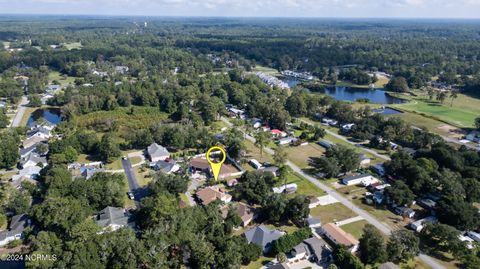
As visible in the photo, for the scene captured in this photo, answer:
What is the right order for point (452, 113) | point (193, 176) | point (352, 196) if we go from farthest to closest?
1. point (452, 113)
2. point (193, 176)
3. point (352, 196)

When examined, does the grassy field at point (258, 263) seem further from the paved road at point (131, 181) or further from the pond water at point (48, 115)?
the pond water at point (48, 115)

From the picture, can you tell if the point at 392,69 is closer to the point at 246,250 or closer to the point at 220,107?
the point at 220,107

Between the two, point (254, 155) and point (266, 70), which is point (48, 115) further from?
point (266, 70)

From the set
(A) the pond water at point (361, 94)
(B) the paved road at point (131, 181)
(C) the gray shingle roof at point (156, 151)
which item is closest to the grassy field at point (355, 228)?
(B) the paved road at point (131, 181)

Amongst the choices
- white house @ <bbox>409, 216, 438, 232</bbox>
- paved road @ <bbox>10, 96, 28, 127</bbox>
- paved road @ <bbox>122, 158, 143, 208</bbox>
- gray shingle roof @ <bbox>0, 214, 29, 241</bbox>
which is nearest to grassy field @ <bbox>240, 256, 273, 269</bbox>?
paved road @ <bbox>122, 158, 143, 208</bbox>

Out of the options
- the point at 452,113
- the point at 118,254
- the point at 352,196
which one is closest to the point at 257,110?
the point at 352,196
